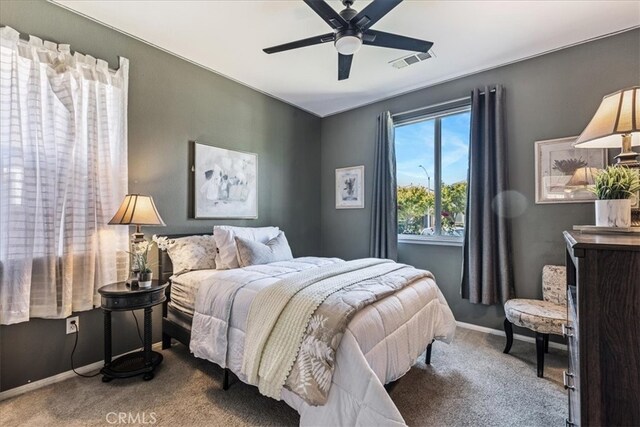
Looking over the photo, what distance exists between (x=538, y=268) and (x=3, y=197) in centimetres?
443

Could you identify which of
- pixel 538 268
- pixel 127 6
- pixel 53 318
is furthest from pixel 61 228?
pixel 538 268

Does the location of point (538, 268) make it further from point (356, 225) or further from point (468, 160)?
point (356, 225)

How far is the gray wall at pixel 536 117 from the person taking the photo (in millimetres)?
2656

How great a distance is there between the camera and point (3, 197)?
1.93m

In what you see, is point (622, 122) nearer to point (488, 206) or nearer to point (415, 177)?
point (488, 206)

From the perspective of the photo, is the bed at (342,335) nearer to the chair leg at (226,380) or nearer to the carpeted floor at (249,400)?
the chair leg at (226,380)

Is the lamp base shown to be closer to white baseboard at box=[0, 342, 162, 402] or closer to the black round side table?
the black round side table

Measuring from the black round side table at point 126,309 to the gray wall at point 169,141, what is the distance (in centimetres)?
32

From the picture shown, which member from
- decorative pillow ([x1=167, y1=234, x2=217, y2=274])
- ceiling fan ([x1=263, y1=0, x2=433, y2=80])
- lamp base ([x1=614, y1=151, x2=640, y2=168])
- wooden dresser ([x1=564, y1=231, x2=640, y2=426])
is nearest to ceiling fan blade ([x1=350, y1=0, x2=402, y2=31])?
ceiling fan ([x1=263, y1=0, x2=433, y2=80])

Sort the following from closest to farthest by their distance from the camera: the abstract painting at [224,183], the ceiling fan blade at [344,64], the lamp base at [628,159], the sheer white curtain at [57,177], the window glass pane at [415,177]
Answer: the lamp base at [628,159]
the sheer white curtain at [57,177]
the ceiling fan blade at [344,64]
the abstract painting at [224,183]
the window glass pane at [415,177]

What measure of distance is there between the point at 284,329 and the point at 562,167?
2996 mm

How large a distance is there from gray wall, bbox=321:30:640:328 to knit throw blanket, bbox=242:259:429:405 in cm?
189

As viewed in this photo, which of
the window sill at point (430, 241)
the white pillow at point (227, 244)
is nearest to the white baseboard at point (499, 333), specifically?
the window sill at point (430, 241)

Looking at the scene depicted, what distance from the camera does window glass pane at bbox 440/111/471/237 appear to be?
138 inches
